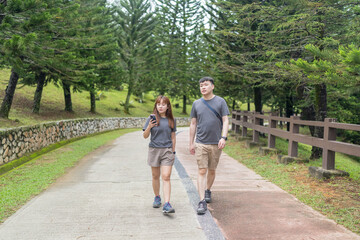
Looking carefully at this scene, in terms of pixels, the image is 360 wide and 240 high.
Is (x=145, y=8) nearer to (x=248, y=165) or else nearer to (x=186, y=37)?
(x=186, y=37)

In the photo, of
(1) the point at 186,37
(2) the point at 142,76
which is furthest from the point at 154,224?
(1) the point at 186,37

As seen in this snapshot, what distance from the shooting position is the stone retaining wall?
7.80 m

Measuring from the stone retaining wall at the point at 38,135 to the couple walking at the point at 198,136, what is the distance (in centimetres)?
470

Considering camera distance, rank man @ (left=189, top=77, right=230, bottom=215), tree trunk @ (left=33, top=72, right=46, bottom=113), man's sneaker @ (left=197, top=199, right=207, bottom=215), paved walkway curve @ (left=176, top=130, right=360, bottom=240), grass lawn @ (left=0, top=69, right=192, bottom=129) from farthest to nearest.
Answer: tree trunk @ (left=33, top=72, right=46, bottom=113) → grass lawn @ (left=0, top=69, right=192, bottom=129) → man @ (left=189, top=77, right=230, bottom=215) → man's sneaker @ (left=197, top=199, right=207, bottom=215) → paved walkway curve @ (left=176, top=130, right=360, bottom=240)

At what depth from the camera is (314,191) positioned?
19.0 ft

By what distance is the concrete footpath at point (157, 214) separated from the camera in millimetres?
3787

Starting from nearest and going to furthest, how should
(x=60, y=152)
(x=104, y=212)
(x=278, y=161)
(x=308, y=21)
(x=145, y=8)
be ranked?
(x=104, y=212), (x=308, y=21), (x=278, y=161), (x=60, y=152), (x=145, y=8)

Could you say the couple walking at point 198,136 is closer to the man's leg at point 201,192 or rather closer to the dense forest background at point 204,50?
the man's leg at point 201,192

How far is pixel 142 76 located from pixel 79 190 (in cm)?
2835

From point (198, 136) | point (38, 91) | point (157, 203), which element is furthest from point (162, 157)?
point (38, 91)

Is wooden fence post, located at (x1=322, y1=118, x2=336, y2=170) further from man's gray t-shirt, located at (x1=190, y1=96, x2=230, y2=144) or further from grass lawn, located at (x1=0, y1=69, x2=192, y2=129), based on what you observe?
grass lawn, located at (x1=0, y1=69, x2=192, y2=129)

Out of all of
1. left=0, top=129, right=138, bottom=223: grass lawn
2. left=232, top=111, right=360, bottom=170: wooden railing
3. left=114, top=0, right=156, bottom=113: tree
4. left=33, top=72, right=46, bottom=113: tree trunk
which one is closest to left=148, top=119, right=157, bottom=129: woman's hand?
left=0, top=129, right=138, bottom=223: grass lawn

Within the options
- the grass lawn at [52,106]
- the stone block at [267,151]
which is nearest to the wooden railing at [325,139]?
the stone block at [267,151]

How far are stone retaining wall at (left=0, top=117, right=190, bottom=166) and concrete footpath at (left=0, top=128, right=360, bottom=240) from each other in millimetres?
2148
